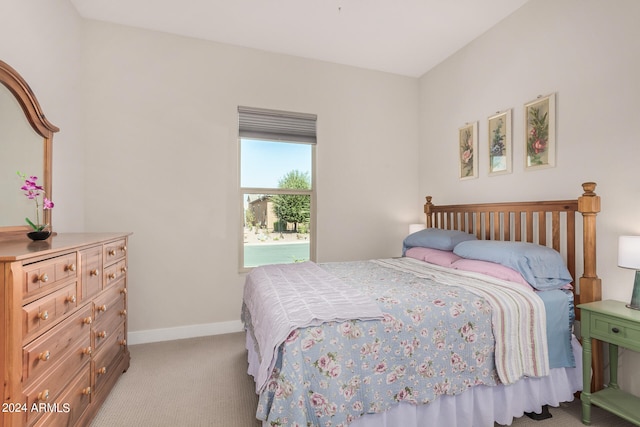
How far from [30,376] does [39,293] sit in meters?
0.32

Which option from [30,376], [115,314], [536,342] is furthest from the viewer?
[115,314]

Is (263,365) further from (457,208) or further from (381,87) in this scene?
(381,87)

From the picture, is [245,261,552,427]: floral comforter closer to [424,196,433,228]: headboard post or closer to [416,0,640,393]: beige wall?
[416,0,640,393]: beige wall

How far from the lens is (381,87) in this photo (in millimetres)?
4051

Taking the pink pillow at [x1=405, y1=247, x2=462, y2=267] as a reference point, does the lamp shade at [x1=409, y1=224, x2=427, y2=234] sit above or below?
above

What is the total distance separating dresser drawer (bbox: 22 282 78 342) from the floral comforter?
985mm

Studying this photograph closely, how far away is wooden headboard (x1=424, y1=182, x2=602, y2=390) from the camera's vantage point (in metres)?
2.09

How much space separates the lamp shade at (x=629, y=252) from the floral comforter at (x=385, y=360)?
84 cm

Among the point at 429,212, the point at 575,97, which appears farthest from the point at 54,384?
the point at 575,97

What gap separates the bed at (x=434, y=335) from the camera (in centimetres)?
141

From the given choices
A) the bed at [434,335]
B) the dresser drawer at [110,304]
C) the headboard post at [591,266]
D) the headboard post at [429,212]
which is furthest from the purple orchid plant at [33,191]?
the headboard post at [429,212]

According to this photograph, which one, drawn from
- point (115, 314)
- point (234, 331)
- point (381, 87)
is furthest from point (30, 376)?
point (381, 87)

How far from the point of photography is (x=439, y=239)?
301 centimetres

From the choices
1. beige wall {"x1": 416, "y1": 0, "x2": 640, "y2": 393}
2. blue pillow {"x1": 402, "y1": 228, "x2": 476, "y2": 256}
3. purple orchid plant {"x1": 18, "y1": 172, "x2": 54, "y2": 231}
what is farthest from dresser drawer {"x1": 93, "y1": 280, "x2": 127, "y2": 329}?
beige wall {"x1": 416, "y1": 0, "x2": 640, "y2": 393}
